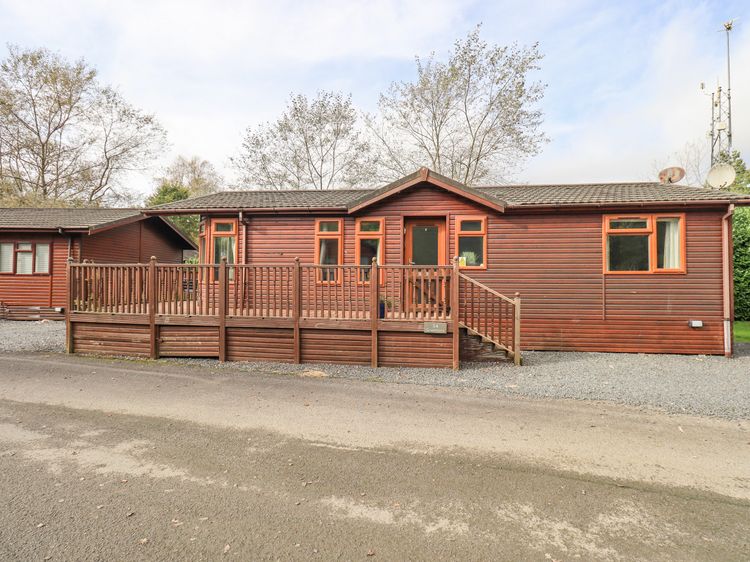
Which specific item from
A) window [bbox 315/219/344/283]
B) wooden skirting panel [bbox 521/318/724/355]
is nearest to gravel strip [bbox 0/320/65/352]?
window [bbox 315/219/344/283]

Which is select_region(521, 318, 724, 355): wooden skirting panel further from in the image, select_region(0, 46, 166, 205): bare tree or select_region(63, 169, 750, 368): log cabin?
select_region(0, 46, 166, 205): bare tree

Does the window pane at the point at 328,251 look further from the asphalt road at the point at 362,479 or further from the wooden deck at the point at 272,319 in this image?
the asphalt road at the point at 362,479

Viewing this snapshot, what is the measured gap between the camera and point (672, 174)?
10727 millimetres

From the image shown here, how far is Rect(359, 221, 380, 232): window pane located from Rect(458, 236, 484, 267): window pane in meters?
2.04

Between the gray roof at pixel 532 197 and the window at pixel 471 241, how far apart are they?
0.70 meters

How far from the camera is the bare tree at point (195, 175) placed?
1377 inches

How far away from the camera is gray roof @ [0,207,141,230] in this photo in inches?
531

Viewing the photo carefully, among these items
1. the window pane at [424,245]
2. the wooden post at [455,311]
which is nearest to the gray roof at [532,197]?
the window pane at [424,245]

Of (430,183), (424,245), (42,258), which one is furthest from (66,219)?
(430,183)

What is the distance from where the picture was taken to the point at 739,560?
2109mm

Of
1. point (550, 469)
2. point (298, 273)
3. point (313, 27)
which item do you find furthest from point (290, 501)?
point (313, 27)

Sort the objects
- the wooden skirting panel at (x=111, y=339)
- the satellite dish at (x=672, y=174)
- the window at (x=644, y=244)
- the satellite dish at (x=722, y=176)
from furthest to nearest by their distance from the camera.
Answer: the satellite dish at (x=672, y=174)
the satellite dish at (x=722, y=176)
the window at (x=644, y=244)
the wooden skirting panel at (x=111, y=339)

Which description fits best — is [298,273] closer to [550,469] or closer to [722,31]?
[550,469]

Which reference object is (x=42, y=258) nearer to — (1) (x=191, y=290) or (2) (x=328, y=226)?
(1) (x=191, y=290)
